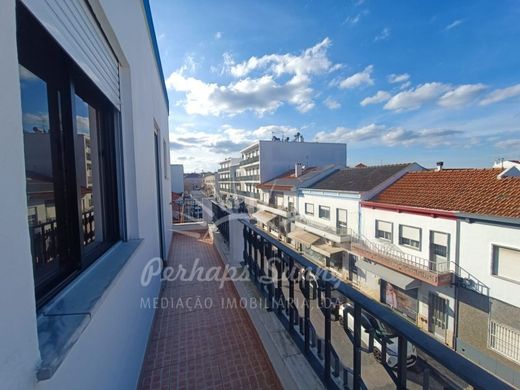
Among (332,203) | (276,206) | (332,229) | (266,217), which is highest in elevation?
(332,203)

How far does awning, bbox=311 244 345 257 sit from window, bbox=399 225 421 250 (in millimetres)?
4580

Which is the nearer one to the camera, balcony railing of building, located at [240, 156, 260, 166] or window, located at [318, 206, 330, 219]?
window, located at [318, 206, 330, 219]

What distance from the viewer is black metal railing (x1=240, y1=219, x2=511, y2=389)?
2.55 feet

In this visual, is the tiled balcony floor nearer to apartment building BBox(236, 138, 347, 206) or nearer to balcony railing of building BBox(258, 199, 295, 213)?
balcony railing of building BBox(258, 199, 295, 213)

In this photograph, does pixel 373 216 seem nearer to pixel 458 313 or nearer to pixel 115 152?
pixel 458 313

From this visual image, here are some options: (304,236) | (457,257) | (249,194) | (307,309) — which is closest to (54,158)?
(307,309)

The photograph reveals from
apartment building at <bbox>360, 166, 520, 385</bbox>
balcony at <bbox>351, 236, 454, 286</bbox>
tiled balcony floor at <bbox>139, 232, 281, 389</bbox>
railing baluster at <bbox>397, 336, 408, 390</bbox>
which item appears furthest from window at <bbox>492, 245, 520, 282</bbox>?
railing baluster at <bbox>397, 336, 408, 390</bbox>

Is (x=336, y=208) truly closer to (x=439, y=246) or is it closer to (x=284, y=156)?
(x=439, y=246)

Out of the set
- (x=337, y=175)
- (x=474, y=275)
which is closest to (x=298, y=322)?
(x=474, y=275)

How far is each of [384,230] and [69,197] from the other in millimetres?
13251

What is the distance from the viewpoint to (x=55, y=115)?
4.18 feet

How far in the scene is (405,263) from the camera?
428 inches

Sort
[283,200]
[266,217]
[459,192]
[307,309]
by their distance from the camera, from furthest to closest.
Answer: [266,217] → [283,200] → [459,192] → [307,309]

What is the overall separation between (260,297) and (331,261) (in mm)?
14923
